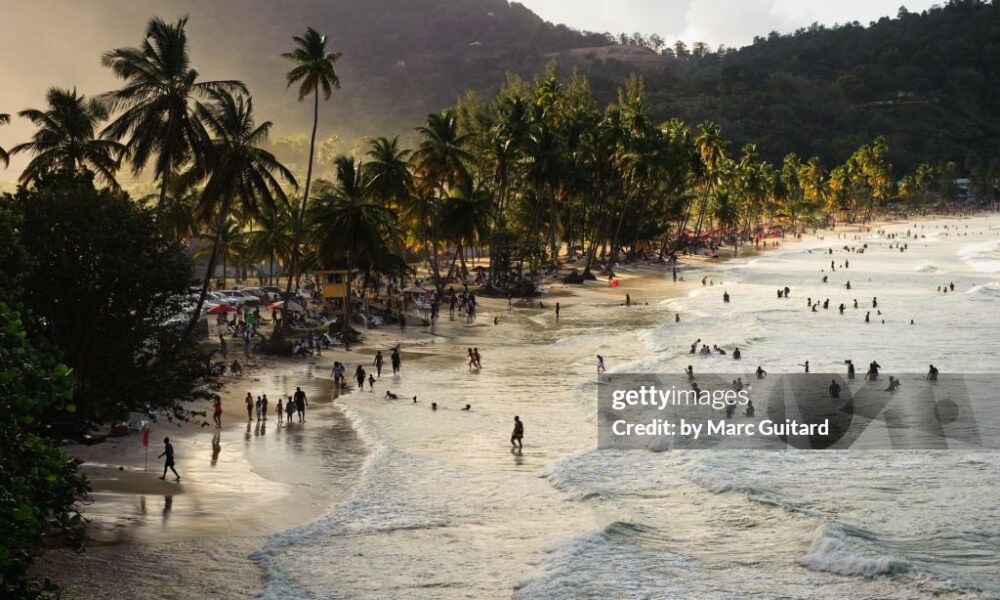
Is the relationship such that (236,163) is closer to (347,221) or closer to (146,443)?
(146,443)

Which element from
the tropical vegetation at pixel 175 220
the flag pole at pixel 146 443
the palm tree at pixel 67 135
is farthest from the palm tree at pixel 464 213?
the flag pole at pixel 146 443

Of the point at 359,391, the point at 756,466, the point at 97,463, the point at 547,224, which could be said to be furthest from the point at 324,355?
the point at 547,224

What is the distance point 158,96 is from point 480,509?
18.8 metres

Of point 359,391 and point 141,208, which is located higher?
point 141,208

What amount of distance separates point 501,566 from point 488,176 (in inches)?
2742

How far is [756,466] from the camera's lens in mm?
25438

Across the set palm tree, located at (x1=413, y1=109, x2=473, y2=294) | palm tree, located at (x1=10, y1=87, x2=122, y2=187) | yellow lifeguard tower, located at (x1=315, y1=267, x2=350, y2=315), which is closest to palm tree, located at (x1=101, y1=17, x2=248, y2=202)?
palm tree, located at (x1=10, y1=87, x2=122, y2=187)

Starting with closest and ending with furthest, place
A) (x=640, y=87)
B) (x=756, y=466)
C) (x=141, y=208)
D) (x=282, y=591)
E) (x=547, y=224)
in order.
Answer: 1. (x=282, y=591)
2. (x=141, y=208)
3. (x=756, y=466)
4. (x=547, y=224)
5. (x=640, y=87)

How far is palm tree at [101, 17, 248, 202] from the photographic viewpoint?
30.4 m

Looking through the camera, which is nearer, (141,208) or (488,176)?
(141,208)

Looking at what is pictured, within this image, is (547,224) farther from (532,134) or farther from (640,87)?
(640,87)

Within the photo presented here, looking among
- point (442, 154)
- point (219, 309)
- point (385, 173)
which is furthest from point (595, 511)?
point (442, 154)

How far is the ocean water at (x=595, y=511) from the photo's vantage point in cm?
1709

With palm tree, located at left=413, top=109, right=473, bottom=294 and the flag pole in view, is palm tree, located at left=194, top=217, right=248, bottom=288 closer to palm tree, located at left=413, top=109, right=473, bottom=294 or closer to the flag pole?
palm tree, located at left=413, top=109, right=473, bottom=294
